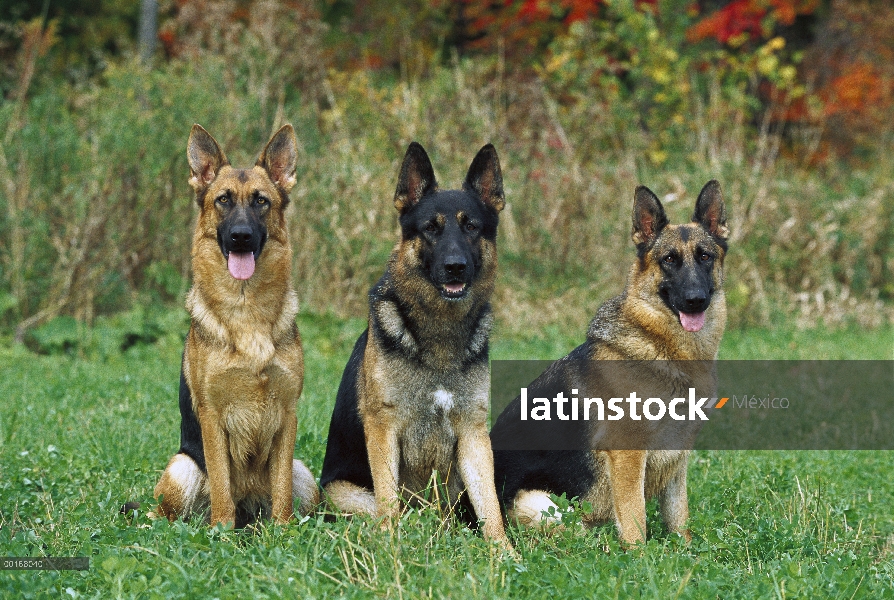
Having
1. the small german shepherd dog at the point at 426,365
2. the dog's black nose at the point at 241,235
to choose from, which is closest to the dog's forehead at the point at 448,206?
the small german shepherd dog at the point at 426,365

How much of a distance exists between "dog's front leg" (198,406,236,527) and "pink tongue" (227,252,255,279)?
0.67m

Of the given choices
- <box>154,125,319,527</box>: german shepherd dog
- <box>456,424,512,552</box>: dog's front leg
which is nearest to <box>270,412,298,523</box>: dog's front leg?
<box>154,125,319,527</box>: german shepherd dog

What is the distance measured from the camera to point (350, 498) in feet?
15.8

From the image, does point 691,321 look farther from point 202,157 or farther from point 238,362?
point 202,157

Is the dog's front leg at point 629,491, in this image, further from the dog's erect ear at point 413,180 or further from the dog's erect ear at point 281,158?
the dog's erect ear at point 281,158

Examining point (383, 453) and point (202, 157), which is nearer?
point (383, 453)

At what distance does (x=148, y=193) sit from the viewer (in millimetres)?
10094

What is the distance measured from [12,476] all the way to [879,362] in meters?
8.16

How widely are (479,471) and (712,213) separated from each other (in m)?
2.03

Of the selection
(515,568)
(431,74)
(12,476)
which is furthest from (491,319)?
(431,74)

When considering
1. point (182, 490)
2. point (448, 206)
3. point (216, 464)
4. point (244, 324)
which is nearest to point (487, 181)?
point (448, 206)

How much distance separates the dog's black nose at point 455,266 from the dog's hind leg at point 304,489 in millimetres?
1326

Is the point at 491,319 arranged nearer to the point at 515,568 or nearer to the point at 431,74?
the point at 515,568

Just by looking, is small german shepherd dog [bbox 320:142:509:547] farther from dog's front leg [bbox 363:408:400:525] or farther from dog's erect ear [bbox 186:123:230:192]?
dog's erect ear [bbox 186:123:230:192]
